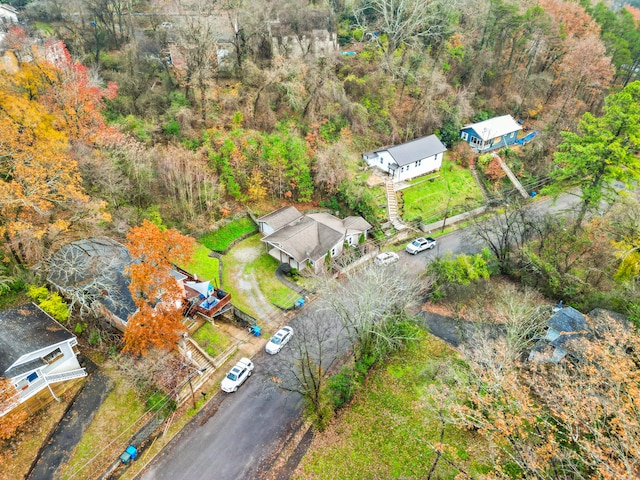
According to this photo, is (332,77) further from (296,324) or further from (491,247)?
(296,324)

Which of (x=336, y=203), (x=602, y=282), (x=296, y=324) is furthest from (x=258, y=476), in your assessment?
(x=602, y=282)

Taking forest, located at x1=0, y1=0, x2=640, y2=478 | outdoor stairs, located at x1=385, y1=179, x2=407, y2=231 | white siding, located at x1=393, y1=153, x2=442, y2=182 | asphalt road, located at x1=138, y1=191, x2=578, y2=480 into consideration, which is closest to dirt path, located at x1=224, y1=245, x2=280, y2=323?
forest, located at x1=0, y1=0, x2=640, y2=478

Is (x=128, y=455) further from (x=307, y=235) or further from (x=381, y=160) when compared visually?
(x=381, y=160)

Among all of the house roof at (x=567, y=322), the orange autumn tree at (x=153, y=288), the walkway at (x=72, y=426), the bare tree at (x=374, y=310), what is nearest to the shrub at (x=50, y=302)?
the walkway at (x=72, y=426)

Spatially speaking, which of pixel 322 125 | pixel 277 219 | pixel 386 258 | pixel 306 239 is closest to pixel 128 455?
pixel 306 239

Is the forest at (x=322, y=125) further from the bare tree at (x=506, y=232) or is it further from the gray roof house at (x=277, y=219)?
the gray roof house at (x=277, y=219)
